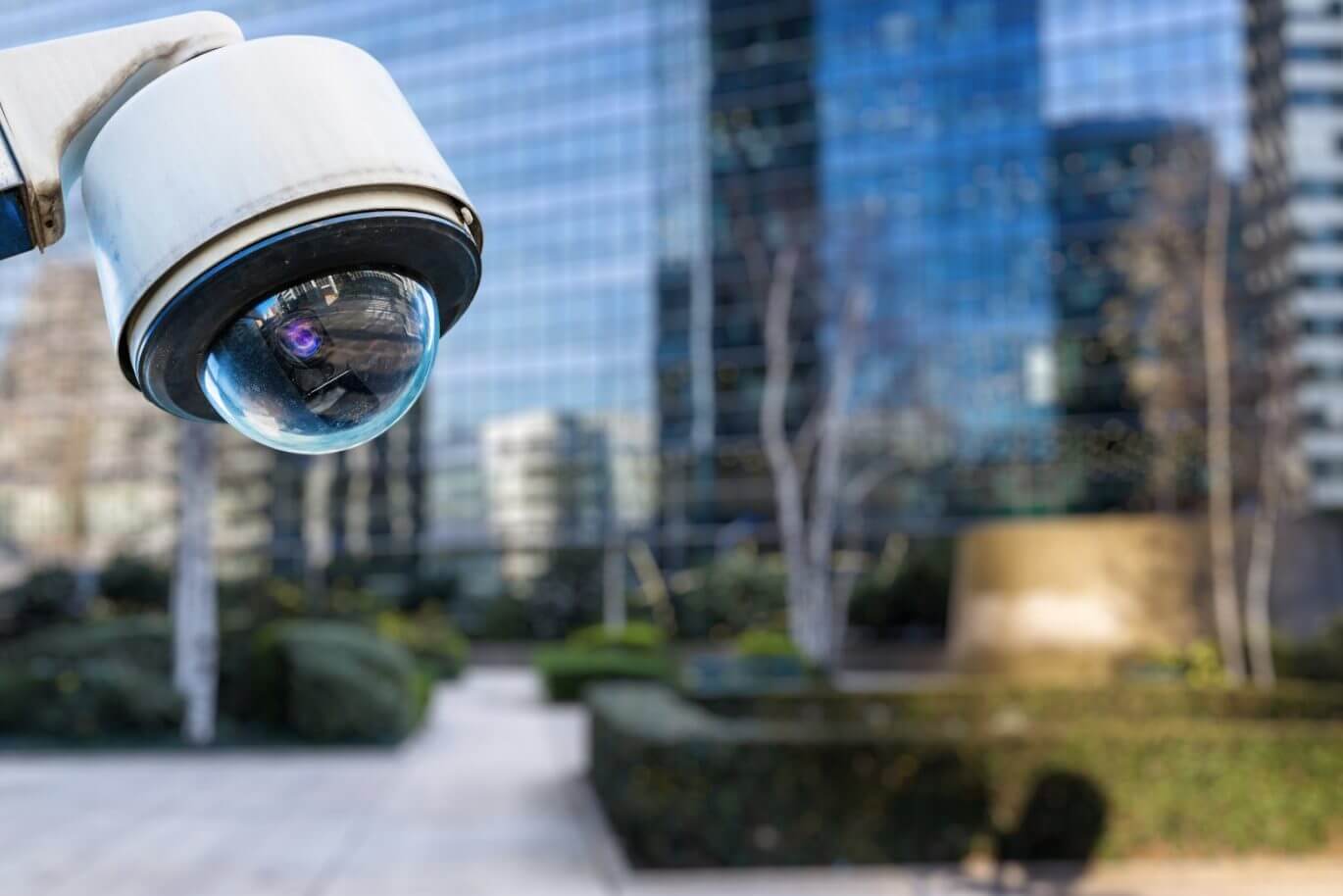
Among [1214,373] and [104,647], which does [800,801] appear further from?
[1214,373]

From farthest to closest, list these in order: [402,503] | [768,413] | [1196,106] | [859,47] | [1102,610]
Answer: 1. [402,503]
2. [859,47]
3. [1196,106]
4. [768,413]
5. [1102,610]

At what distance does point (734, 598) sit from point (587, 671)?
13077 mm

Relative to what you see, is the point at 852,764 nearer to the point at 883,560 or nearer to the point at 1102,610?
the point at 1102,610

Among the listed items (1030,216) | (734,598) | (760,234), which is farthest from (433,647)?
(1030,216)

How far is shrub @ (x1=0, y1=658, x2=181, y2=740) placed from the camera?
525 inches

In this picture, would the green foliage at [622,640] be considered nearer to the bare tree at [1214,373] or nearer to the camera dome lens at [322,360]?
the bare tree at [1214,373]

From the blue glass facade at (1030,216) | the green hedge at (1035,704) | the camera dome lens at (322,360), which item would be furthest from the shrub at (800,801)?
the blue glass facade at (1030,216)

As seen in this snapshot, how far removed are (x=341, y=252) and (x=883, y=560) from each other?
35.3m

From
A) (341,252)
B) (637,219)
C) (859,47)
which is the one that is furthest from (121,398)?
(341,252)

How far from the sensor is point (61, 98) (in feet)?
3.12

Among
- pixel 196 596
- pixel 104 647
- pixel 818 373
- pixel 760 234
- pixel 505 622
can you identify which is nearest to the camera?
pixel 196 596

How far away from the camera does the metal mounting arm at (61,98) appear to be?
0.93 meters

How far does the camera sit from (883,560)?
35469 mm

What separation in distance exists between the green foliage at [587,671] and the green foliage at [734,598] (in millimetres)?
11475
